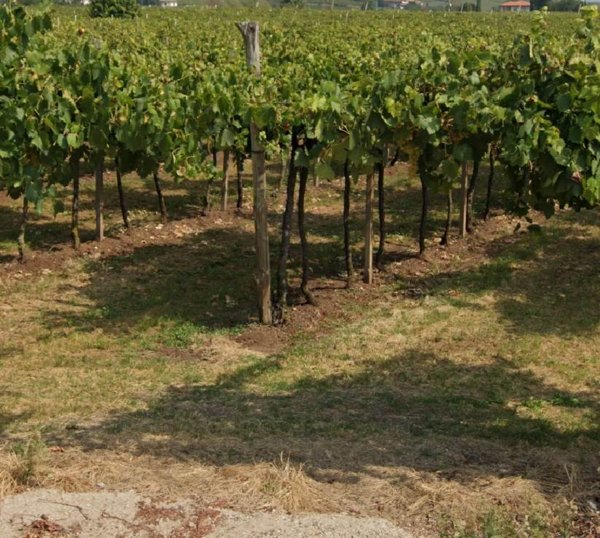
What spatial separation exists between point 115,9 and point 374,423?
44.4 metres

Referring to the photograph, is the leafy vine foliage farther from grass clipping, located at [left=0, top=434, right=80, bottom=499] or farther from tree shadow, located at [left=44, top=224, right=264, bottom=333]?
grass clipping, located at [left=0, top=434, right=80, bottom=499]

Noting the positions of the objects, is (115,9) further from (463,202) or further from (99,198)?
(463,202)

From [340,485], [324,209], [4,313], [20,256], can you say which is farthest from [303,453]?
[324,209]

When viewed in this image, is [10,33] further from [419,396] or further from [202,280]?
[419,396]

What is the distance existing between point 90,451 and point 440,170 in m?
4.94

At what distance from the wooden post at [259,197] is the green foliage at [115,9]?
39538 mm

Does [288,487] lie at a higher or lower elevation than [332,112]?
lower

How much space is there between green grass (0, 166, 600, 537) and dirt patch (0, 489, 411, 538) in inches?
14.0

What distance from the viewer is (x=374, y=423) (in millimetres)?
7840

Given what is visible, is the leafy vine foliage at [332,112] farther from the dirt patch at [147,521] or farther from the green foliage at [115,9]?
the green foliage at [115,9]

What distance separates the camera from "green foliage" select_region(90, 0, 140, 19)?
1885 inches

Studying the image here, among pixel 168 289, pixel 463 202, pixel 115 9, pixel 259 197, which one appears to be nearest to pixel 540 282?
pixel 463 202

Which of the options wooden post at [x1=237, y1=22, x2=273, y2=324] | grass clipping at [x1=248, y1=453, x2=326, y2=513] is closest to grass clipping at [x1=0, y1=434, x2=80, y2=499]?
grass clipping at [x1=248, y1=453, x2=326, y2=513]

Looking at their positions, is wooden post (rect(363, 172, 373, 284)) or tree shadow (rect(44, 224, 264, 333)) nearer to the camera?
tree shadow (rect(44, 224, 264, 333))
